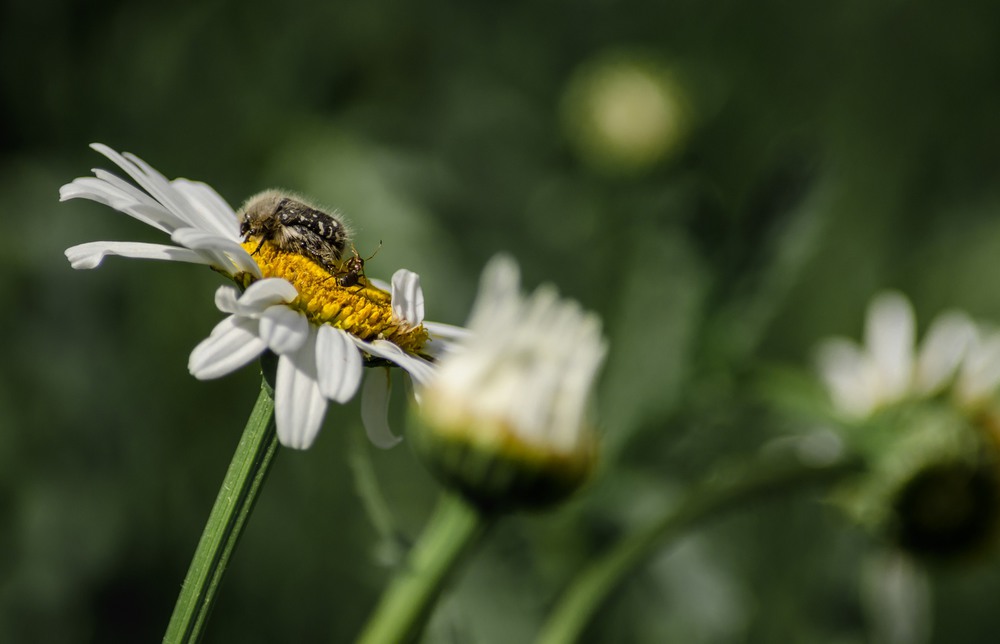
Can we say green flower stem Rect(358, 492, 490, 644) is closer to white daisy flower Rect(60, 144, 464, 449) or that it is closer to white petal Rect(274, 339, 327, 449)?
white daisy flower Rect(60, 144, 464, 449)

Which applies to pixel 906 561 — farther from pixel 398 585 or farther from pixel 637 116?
pixel 637 116

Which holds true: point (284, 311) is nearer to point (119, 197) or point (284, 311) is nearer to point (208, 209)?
point (119, 197)

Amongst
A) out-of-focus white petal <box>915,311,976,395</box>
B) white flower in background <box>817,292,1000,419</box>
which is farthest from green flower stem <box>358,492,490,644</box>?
out-of-focus white petal <box>915,311,976,395</box>

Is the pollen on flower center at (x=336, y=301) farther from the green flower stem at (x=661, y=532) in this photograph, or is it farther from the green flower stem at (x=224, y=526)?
the green flower stem at (x=661, y=532)

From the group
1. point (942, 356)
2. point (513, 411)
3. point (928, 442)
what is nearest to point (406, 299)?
point (513, 411)

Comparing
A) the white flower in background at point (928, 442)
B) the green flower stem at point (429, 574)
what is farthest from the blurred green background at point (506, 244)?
the white flower in background at point (928, 442)

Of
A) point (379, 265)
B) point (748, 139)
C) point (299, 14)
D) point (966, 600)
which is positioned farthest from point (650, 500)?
point (299, 14)
